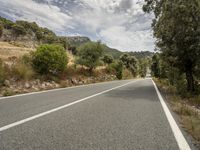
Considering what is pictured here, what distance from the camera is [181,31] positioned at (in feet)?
46.5

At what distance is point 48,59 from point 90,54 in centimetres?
1156

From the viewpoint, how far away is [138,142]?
4.26m

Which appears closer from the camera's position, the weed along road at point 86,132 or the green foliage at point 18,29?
the weed along road at point 86,132

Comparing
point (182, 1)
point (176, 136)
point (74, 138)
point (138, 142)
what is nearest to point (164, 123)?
point (176, 136)

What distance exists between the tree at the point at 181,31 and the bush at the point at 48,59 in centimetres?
881

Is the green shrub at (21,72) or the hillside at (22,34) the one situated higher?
the hillside at (22,34)

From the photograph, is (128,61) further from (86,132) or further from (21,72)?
(86,132)

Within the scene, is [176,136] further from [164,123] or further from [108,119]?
[108,119]

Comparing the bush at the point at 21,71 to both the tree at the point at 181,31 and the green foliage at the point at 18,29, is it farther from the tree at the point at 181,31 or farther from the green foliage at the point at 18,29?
the green foliage at the point at 18,29

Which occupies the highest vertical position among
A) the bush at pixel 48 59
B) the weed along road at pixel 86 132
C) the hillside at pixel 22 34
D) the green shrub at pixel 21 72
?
the hillside at pixel 22 34

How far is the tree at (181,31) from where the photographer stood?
44.5 ft

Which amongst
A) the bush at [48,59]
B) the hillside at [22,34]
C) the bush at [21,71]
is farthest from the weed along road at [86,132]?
the hillside at [22,34]

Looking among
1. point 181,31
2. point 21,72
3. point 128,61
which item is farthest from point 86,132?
point 128,61

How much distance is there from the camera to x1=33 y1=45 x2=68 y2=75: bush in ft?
63.2
